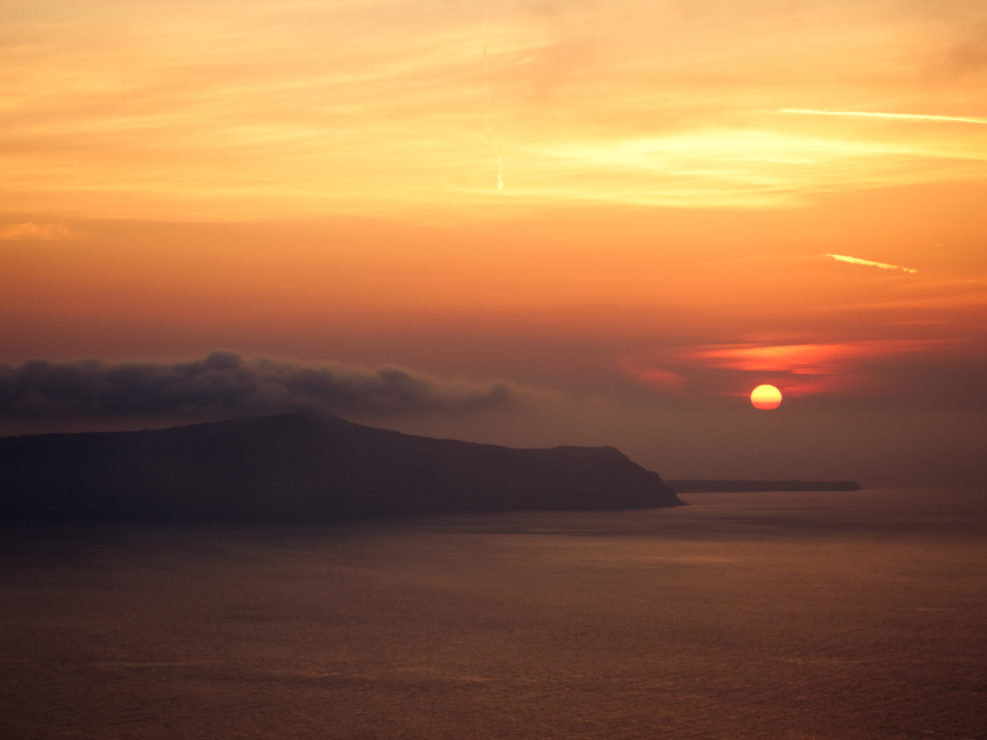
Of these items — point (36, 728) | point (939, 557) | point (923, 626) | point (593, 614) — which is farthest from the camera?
point (939, 557)

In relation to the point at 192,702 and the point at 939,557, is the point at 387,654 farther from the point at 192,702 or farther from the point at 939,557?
the point at 939,557

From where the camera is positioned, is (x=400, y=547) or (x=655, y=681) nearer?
(x=655, y=681)

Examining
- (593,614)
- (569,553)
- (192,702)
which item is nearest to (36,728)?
(192,702)

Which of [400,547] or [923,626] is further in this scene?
[400,547]

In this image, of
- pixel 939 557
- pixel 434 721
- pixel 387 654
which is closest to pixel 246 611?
pixel 387 654

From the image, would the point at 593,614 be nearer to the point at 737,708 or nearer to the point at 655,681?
the point at 655,681

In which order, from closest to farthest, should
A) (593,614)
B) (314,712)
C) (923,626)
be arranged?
1. (314,712)
2. (923,626)
3. (593,614)
